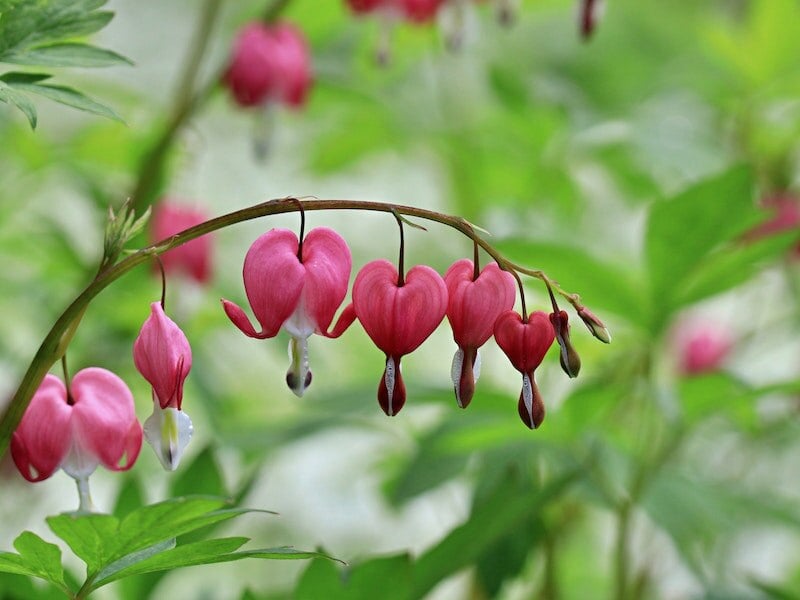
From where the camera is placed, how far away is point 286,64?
130cm

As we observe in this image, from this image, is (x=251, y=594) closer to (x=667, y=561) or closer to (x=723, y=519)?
(x=723, y=519)

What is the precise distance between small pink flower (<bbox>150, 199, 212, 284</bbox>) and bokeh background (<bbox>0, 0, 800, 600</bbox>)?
0.04 meters

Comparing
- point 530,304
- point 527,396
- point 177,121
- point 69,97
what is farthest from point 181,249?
point 527,396

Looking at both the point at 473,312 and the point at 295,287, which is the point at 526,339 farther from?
the point at 295,287

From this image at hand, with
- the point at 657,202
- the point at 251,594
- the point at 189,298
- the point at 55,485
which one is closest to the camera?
the point at 251,594

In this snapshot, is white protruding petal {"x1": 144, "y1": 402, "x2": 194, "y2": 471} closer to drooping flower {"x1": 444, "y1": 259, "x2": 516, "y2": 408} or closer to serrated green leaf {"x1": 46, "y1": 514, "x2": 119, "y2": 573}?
serrated green leaf {"x1": 46, "y1": 514, "x2": 119, "y2": 573}

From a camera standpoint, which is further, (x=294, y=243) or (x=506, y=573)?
(x=506, y=573)

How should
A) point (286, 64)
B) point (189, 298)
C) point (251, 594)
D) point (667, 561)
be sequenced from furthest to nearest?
point (667, 561)
point (189, 298)
point (286, 64)
point (251, 594)

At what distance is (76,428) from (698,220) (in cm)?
63

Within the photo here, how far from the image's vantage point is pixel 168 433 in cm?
68

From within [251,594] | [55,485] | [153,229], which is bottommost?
[55,485]

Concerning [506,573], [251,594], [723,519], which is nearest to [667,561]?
[723,519]

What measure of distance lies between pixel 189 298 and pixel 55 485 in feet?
4.30

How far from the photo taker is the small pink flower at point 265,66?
1291 millimetres
